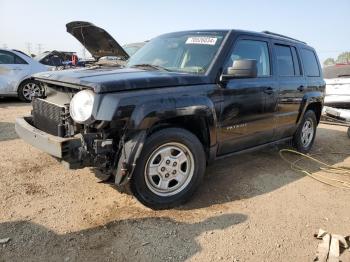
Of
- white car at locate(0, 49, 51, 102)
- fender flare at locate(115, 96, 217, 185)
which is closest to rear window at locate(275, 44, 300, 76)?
fender flare at locate(115, 96, 217, 185)

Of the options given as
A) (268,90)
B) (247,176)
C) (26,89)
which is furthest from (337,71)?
(26,89)

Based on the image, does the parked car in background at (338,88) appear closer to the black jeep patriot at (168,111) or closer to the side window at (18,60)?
the black jeep patriot at (168,111)

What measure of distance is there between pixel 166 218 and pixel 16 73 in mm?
8076

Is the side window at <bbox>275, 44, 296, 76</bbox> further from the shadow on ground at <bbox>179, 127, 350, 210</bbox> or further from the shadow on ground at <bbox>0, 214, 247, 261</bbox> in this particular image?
the shadow on ground at <bbox>0, 214, 247, 261</bbox>

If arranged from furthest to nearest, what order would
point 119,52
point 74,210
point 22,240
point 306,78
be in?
point 119,52
point 306,78
point 74,210
point 22,240

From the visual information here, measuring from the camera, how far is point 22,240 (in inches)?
119

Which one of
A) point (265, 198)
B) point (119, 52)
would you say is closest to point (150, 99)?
point (265, 198)

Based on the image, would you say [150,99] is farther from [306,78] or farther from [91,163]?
[306,78]

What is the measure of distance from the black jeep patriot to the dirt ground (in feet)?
1.19

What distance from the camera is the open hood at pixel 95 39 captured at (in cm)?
933

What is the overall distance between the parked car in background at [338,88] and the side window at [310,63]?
400 centimetres

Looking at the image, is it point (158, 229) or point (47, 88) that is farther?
point (47, 88)

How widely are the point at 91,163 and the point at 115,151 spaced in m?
0.25

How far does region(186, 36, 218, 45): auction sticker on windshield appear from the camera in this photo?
4207mm
